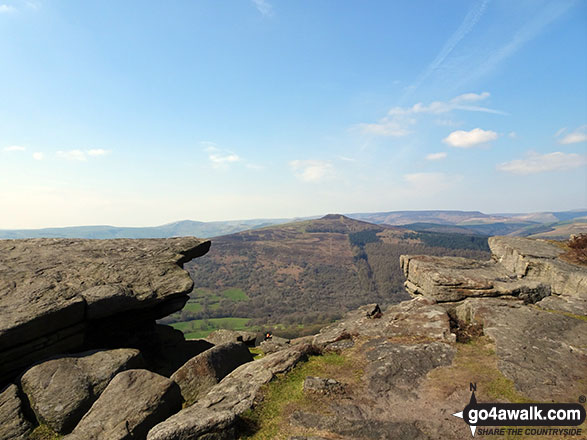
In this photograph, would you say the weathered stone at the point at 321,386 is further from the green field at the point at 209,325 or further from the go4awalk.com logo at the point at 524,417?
the green field at the point at 209,325

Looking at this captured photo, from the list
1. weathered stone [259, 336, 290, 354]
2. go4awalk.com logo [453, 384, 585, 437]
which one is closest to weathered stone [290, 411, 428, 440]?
go4awalk.com logo [453, 384, 585, 437]

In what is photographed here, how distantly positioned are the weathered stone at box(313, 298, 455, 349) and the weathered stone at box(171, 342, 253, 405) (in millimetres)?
5155

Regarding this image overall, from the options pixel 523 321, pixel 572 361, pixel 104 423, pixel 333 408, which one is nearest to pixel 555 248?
pixel 523 321

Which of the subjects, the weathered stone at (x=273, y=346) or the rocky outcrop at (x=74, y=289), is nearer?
the rocky outcrop at (x=74, y=289)

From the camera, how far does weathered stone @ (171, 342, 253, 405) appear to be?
1312 centimetres

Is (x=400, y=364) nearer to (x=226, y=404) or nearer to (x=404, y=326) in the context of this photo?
(x=404, y=326)

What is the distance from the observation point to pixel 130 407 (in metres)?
10.9

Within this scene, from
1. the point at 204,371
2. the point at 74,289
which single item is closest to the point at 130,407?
the point at 204,371

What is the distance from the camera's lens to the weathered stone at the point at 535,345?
440 inches

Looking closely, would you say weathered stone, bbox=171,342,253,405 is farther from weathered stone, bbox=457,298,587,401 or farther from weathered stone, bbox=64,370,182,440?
weathered stone, bbox=457,298,587,401

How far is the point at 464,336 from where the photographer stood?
15664 millimetres

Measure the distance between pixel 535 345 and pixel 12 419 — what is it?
22469 millimetres

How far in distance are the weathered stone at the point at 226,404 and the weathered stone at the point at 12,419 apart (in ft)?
19.5

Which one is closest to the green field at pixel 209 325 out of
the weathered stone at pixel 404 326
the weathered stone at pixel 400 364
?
the weathered stone at pixel 404 326
